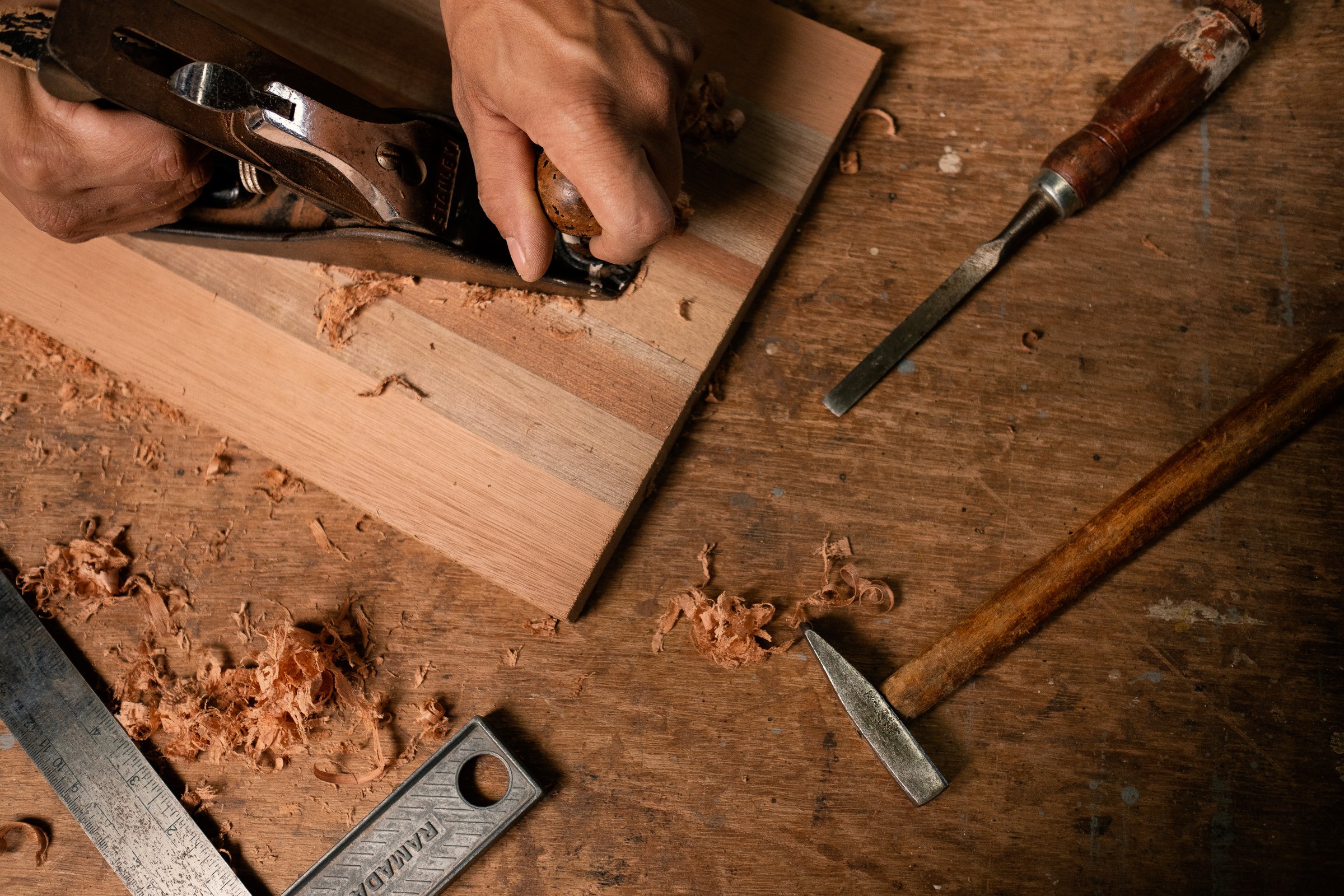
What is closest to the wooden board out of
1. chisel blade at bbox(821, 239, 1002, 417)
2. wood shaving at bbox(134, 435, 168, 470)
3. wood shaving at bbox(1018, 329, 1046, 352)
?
wood shaving at bbox(134, 435, 168, 470)

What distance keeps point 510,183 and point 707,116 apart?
0.45 m

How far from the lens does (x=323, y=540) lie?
145cm

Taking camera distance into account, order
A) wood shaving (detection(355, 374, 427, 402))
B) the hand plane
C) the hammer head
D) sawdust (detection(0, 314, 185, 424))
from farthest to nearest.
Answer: sawdust (detection(0, 314, 185, 424))
wood shaving (detection(355, 374, 427, 402))
the hammer head
the hand plane

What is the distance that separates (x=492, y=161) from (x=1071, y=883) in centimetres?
142

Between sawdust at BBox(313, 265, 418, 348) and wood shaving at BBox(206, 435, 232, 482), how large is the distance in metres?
0.28

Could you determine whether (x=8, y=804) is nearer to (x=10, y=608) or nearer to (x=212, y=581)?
(x=10, y=608)

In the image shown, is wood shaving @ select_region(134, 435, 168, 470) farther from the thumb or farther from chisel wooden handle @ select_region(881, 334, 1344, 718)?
chisel wooden handle @ select_region(881, 334, 1344, 718)

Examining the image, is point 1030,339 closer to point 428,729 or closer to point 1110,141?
point 1110,141

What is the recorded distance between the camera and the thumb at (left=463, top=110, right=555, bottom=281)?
1127 mm

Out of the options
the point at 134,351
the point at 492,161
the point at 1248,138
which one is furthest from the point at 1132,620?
the point at 134,351

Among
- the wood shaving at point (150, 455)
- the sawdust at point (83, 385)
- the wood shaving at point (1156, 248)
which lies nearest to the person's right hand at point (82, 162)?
the sawdust at point (83, 385)

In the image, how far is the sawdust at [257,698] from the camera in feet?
4.45

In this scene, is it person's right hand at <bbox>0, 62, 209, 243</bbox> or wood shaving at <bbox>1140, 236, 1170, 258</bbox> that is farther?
wood shaving at <bbox>1140, 236, 1170, 258</bbox>

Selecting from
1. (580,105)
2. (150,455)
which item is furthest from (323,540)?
(580,105)
